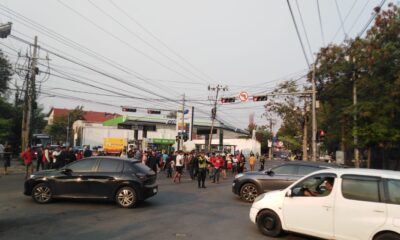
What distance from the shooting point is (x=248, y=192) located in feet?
45.8

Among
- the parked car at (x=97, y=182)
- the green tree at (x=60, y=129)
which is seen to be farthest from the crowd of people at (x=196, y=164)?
the green tree at (x=60, y=129)

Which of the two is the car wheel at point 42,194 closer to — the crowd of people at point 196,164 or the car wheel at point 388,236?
the crowd of people at point 196,164

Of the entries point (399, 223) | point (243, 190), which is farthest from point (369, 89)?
point (399, 223)

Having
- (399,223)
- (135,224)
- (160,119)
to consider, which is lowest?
(135,224)

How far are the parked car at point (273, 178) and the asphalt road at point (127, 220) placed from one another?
0.54 meters

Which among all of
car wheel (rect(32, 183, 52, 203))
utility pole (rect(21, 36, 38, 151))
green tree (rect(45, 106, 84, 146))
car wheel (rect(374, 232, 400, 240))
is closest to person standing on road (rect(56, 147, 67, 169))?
car wheel (rect(32, 183, 52, 203))

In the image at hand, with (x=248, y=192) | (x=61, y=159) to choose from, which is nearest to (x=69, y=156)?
(x=61, y=159)

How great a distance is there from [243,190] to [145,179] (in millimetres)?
3978

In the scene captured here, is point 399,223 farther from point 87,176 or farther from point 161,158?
point 161,158

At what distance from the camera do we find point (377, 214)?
6.94 m

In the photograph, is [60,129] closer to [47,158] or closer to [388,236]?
[47,158]

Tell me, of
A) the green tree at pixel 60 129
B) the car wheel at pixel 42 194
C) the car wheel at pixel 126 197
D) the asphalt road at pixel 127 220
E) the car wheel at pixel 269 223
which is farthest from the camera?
the green tree at pixel 60 129

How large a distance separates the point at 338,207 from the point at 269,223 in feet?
5.51

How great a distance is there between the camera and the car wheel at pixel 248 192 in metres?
13.8
